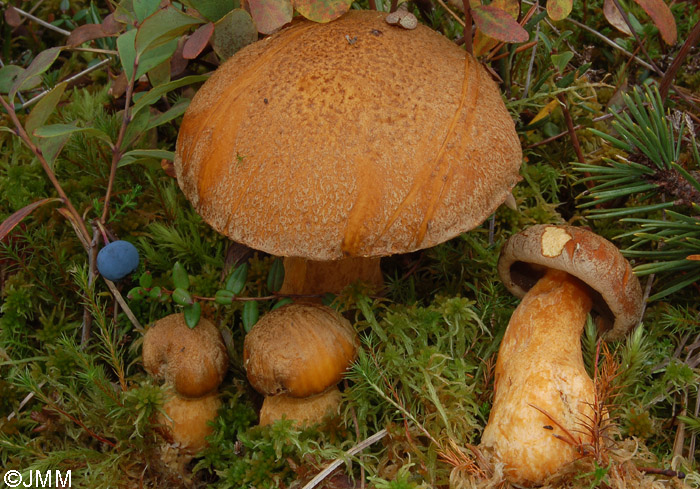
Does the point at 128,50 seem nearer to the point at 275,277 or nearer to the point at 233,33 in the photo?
the point at 233,33

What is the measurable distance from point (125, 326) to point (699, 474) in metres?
2.03

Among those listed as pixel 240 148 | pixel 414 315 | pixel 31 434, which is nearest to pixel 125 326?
pixel 31 434

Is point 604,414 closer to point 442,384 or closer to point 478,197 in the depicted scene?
point 442,384

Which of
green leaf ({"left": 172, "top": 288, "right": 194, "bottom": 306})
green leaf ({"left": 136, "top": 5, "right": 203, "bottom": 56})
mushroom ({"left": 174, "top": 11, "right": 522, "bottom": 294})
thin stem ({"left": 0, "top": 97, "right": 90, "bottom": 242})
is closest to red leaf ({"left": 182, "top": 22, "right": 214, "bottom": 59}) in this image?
green leaf ({"left": 136, "top": 5, "right": 203, "bottom": 56})

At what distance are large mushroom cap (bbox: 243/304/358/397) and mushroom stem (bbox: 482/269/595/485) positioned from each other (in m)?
0.51

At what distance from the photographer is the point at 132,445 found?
186 centimetres

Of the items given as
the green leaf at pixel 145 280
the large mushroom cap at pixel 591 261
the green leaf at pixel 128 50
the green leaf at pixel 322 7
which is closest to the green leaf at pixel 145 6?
the green leaf at pixel 128 50

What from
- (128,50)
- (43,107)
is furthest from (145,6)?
(43,107)

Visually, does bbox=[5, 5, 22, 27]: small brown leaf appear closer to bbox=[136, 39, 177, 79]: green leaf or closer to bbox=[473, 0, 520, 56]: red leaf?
bbox=[136, 39, 177, 79]: green leaf

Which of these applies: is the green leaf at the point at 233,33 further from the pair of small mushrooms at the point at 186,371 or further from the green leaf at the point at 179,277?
the pair of small mushrooms at the point at 186,371

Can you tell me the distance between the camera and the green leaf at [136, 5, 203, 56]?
183cm

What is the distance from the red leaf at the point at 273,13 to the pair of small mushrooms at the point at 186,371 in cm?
102

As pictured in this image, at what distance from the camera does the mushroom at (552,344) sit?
162cm

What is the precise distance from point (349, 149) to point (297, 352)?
645mm
